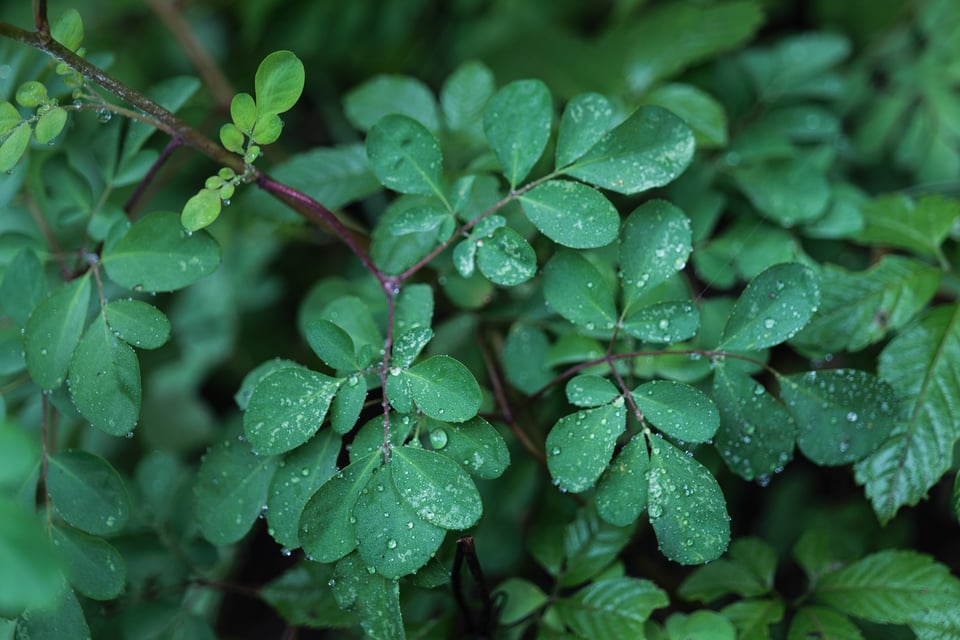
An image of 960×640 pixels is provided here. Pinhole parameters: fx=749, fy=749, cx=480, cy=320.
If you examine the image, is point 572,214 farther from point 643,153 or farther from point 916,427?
point 916,427

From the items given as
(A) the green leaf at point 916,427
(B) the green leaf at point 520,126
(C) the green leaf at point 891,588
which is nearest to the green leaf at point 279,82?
(B) the green leaf at point 520,126

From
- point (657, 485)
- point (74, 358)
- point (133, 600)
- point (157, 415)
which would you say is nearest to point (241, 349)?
point (157, 415)

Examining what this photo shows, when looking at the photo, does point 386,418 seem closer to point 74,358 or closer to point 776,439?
point 74,358

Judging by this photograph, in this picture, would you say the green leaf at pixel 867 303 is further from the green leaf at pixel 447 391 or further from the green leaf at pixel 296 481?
the green leaf at pixel 296 481

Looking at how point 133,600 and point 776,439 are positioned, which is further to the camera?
point 133,600

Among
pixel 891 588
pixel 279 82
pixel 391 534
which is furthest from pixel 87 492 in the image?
pixel 891 588

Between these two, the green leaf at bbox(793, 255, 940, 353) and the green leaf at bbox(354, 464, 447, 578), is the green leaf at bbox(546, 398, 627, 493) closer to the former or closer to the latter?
the green leaf at bbox(354, 464, 447, 578)
